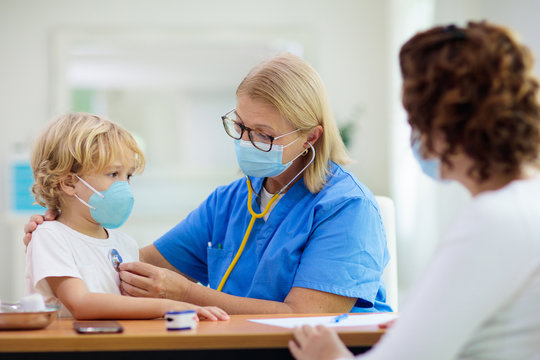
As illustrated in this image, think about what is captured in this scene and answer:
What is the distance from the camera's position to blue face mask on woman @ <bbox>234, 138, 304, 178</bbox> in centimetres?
177

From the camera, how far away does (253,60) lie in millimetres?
5117

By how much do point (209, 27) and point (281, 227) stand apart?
3621 mm

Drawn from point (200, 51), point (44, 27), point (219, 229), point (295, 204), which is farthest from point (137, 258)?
point (44, 27)

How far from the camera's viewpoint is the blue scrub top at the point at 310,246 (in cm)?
160

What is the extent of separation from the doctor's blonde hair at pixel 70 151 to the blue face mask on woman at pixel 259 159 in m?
0.32

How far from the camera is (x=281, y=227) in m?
1.75

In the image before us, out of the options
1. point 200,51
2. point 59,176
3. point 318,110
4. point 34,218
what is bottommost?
point 34,218

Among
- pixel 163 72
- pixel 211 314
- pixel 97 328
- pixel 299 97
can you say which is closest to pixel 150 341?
pixel 97 328

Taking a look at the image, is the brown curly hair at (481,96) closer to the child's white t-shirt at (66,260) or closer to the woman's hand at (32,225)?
the child's white t-shirt at (66,260)

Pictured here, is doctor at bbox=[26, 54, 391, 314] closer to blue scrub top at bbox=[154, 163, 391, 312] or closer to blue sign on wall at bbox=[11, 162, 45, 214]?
blue scrub top at bbox=[154, 163, 391, 312]

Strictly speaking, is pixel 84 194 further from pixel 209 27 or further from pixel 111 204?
pixel 209 27

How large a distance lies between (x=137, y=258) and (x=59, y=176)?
1.20 feet

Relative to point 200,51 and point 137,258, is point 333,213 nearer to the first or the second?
point 137,258

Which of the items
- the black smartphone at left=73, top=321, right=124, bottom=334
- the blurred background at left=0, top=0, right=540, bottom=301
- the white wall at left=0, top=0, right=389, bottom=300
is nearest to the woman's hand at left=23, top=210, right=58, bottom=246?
the black smartphone at left=73, top=321, right=124, bottom=334
